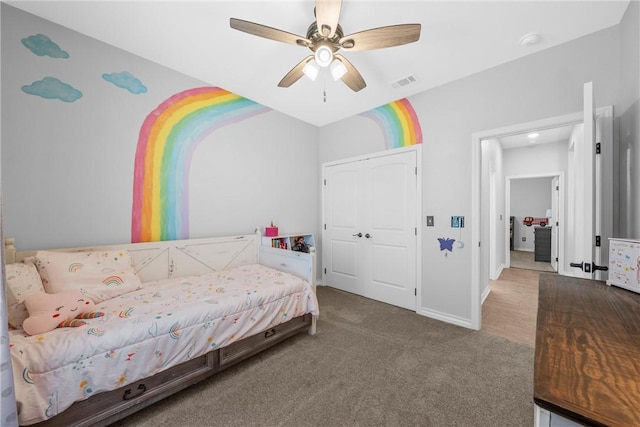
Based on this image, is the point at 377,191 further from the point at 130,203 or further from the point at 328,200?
the point at 130,203

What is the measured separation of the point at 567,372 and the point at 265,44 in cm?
266

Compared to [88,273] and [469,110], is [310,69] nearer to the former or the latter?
[469,110]

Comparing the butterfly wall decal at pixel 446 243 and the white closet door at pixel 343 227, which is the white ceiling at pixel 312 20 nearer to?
the white closet door at pixel 343 227

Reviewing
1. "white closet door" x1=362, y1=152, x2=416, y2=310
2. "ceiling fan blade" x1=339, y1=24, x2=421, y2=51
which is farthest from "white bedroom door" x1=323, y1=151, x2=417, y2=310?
"ceiling fan blade" x1=339, y1=24, x2=421, y2=51

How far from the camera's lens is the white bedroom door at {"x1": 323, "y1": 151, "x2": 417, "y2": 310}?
3176 mm

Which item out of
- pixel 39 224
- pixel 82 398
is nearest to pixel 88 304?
pixel 82 398

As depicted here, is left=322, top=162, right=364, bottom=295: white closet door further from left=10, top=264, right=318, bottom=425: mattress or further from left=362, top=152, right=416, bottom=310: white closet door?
left=10, top=264, right=318, bottom=425: mattress

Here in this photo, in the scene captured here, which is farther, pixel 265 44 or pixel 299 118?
pixel 299 118

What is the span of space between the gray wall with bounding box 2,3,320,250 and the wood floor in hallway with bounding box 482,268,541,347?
10.5 feet

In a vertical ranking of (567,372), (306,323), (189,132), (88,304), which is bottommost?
(306,323)

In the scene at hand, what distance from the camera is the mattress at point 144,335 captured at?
118cm

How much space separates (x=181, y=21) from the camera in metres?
1.96

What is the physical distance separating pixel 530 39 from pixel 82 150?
3856mm

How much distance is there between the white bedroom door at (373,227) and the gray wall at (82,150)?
1567 millimetres
